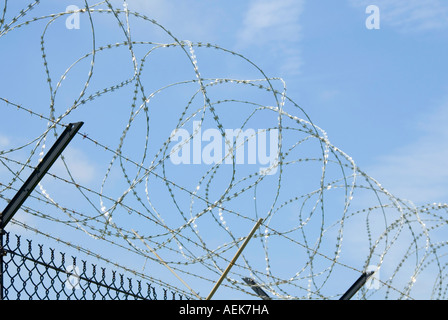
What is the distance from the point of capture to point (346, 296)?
38.3 feet

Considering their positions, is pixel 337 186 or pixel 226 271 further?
pixel 337 186

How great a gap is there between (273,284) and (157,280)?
209 cm

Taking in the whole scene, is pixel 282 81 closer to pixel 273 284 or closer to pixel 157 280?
pixel 273 284

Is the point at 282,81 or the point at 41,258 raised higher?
the point at 282,81
